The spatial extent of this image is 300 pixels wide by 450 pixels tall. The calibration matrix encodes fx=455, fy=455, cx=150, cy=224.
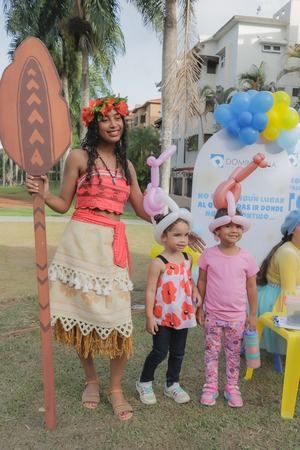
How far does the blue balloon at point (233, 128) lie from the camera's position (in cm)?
396

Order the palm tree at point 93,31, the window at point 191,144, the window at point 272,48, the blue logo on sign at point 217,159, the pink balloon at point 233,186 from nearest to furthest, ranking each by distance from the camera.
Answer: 1. the pink balloon at point 233,186
2. the blue logo on sign at point 217,159
3. the palm tree at point 93,31
4. the window at point 272,48
5. the window at point 191,144

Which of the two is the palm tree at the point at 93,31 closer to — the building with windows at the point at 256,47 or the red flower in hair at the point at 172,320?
the building with windows at the point at 256,47

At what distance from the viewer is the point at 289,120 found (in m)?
3.89

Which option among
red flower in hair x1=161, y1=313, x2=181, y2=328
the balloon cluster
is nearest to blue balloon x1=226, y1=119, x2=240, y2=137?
the balloon cluster

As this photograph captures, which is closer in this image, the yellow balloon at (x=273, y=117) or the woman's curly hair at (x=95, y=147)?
the woman's curly hair at (x=95, y=147)

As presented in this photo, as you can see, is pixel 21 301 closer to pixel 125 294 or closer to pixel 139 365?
pixel 139 365

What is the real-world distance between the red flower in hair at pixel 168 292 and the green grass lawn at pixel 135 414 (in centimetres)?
66

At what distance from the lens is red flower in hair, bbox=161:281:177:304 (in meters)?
2.56

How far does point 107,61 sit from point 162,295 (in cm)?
1638

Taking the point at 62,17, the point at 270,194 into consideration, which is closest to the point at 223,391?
the point at 270,194

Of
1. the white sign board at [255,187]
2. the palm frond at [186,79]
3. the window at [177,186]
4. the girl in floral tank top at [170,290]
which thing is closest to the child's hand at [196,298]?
the girl in floral tank top at [170,290]

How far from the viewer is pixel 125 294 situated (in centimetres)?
248

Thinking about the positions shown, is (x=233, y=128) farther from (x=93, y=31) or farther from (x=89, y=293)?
(x=93, y=31)

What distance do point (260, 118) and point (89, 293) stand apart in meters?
2.25
